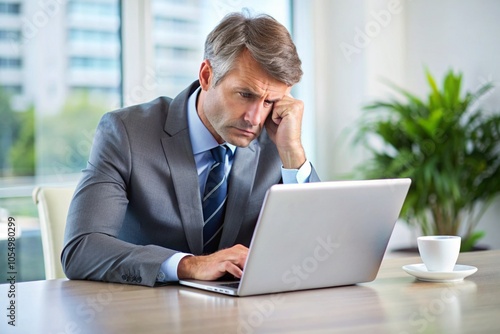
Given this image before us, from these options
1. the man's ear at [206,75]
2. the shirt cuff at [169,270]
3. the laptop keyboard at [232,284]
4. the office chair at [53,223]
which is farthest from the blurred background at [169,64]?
the laptop keyboard at [232,284]

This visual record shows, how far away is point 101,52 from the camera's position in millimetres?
4582

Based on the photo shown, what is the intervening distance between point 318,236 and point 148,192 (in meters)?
0.70

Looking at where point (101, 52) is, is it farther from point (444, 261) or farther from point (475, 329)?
point (475, 329)

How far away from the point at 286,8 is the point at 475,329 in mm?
4255

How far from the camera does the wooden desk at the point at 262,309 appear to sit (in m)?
1.36

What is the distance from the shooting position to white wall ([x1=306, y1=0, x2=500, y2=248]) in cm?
470

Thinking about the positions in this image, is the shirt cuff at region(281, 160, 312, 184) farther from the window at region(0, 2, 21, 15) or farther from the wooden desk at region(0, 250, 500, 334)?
the window at region(0, 2, 21, 15)

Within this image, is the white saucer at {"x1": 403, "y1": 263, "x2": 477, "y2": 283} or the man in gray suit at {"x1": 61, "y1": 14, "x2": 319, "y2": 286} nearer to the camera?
the white saucer at {"x1": 403, "y1": 263, "x2": 477, "y2": 283}

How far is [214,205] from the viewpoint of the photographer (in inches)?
91.7

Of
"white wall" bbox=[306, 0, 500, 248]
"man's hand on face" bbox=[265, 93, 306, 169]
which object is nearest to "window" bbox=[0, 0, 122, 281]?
"white wall" bbox=[306, 0, 500, 248]

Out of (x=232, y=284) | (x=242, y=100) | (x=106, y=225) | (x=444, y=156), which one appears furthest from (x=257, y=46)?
(x=444, y=156)

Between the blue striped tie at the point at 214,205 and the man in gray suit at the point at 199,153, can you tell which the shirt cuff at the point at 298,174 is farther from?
the blue striped tie at the point at 214,205

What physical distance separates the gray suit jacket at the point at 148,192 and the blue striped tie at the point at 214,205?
0.11 feet

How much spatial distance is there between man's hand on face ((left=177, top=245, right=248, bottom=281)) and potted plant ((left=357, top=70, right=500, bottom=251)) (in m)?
2.60
